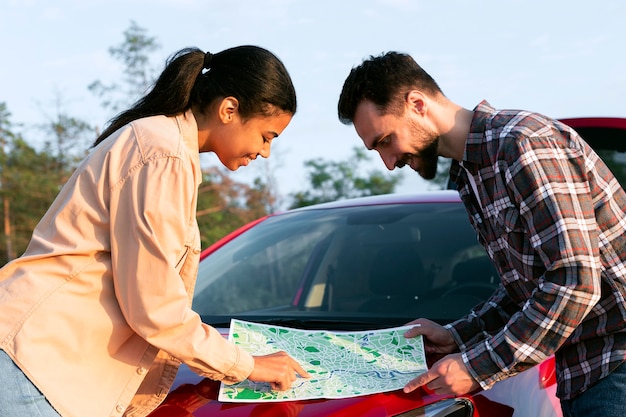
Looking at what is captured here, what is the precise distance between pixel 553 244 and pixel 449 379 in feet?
1.54

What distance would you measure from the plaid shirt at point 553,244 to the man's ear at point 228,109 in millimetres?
691

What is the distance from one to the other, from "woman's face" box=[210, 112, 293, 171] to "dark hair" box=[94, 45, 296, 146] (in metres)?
0.02

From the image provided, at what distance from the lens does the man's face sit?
237 cm

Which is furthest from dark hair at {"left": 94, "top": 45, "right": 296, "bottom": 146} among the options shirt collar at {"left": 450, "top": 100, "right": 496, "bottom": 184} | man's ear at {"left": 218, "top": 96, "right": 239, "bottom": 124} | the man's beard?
shirt collar at {"left": 450, "top": 100, "right": 496, "bottom": 184}

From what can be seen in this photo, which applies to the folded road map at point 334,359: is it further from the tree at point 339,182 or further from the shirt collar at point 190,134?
the tree at point 339,182

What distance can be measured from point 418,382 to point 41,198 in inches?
659

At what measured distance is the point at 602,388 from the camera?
2123 mm

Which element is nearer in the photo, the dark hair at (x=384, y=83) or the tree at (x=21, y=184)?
the dark hair at (x=384, y=83)

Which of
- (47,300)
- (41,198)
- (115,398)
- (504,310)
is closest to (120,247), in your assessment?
(47,300)

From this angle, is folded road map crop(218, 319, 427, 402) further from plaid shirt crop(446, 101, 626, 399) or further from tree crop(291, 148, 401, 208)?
tree crop(291, 148, 401, 208)

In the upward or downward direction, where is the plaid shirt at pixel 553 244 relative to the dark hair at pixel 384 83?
downward

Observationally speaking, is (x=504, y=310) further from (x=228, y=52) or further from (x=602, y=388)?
(x=228, y=52)

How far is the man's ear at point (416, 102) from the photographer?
2361 millimetres

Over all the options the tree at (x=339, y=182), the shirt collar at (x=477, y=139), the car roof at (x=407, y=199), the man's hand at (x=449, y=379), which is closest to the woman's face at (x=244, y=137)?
the shirt collar at (x=477, y=139)
